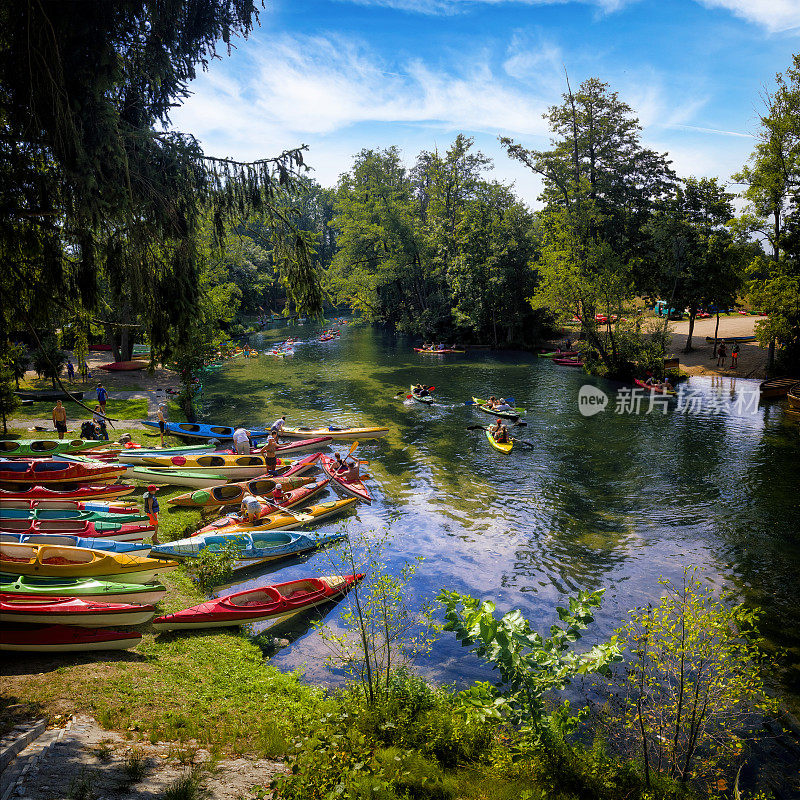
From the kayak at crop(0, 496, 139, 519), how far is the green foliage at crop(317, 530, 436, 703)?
6.71 m

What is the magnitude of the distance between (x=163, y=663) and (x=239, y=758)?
11.1ft

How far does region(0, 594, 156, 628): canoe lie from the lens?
9.18 m

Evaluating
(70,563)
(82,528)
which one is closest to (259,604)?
(70,563)

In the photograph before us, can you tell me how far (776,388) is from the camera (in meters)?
28.9

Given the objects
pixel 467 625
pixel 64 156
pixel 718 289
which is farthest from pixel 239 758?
pixel 718 289

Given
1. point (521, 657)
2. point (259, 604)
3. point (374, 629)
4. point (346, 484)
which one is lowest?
point (374, 629)

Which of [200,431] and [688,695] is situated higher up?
[200,431]

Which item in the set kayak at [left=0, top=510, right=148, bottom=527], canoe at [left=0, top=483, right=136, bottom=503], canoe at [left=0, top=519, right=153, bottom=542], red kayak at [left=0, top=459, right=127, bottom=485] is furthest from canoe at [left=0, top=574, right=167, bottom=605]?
red kayak at [left=0, top=459, right=127, bottom=485]

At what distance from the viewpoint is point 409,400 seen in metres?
32.5

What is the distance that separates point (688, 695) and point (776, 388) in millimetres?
28569

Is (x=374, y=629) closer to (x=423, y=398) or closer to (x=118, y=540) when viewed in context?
(x=118, y=540)

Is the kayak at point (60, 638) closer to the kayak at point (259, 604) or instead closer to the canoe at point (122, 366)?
the kayak at point (259, 604)

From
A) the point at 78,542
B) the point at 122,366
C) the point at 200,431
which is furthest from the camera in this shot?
the point at 122,366

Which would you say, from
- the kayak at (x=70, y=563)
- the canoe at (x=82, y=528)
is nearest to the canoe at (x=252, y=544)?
the canoe at (x=82, y=528)
